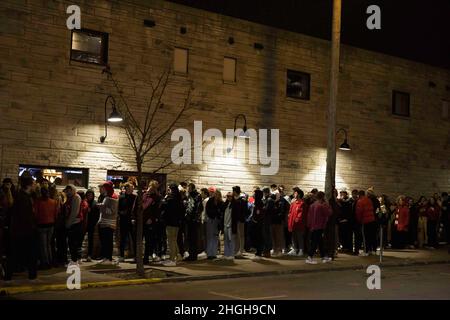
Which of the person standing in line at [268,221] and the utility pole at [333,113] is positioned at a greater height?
the utility pole at [333,113]

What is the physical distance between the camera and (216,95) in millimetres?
19750

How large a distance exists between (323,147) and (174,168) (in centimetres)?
621

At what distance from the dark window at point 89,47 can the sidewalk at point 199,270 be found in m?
5.78

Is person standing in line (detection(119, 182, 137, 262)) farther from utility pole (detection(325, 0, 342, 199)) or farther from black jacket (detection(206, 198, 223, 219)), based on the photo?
utility pole (detection(325, 0, 342, 199))

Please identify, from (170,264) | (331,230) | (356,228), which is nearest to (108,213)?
(170,264)

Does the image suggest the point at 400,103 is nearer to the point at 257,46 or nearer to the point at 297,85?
the point at 297,85

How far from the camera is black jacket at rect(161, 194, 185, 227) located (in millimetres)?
15391

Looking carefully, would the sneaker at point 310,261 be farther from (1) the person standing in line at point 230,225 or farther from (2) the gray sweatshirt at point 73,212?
(2) the gray sweatshirt at point 73,212

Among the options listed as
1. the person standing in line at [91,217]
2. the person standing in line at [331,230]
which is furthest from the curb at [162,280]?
the person standing in line at [91,217]

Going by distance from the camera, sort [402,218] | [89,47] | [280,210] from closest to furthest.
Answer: [89,47]
[280,210]
[402,218]

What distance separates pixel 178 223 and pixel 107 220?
1747 millimetres

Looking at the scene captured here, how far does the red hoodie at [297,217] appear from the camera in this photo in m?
18.0

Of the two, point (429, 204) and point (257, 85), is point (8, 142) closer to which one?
point (257, 85)
